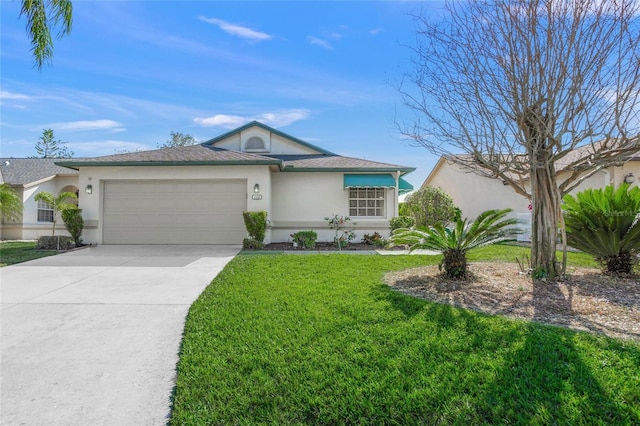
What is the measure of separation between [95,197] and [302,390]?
1464cm

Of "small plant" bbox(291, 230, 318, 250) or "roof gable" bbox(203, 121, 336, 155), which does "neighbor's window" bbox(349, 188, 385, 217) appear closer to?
"small plant" bbox(291, 230, 318, 250)

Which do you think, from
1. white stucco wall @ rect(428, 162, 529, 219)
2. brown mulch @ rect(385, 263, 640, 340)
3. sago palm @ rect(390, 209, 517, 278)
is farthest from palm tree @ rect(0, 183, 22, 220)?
white stucco wall @ rect(428, 162, 529, 219)

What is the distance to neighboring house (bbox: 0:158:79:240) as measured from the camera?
56.7 feet

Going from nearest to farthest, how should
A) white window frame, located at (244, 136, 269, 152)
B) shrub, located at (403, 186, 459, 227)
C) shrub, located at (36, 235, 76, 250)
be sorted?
shrub, located at (36, 235, 76, 250), shrub, located at (403, 186, 459, 227), white window frame, located at (244, 136, 269, 152)

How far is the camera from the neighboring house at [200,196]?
1391 cm

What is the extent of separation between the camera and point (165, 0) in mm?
8945

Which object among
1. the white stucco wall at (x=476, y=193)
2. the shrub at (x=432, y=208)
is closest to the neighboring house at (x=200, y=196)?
the shrub at (x=432, y=208)

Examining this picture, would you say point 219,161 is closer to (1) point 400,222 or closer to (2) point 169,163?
(2) point 169,163

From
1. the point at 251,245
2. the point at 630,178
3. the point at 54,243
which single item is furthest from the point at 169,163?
the point at 630,178

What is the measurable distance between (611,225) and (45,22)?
15.6 meters

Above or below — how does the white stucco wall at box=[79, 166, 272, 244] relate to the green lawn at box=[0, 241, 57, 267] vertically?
above

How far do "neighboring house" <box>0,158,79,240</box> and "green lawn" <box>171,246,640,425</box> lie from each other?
1745 cm

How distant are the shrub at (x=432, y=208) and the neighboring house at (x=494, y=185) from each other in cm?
173

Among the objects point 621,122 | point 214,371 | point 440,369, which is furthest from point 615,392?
point 621,122
